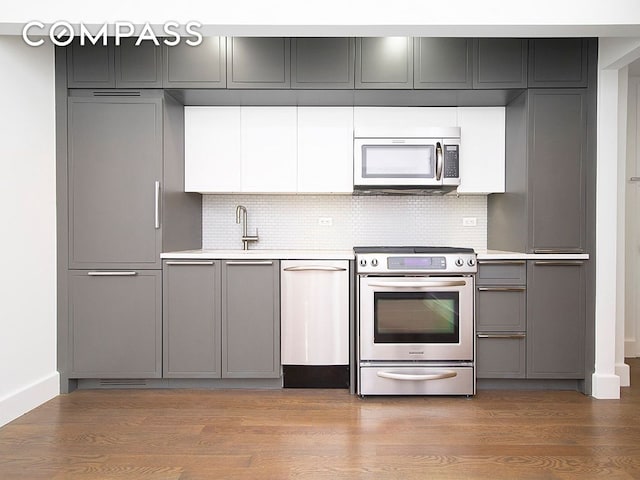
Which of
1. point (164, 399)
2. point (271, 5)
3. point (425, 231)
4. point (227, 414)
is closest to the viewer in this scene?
point (271, 5)

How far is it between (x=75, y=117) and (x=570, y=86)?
10.7ft

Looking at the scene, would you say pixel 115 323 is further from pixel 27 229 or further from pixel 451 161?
pixel 451 161

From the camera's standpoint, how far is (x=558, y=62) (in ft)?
11.0

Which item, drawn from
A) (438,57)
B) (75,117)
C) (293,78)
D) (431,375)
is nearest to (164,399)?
(431,375)

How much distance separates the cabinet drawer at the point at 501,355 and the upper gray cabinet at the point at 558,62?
1700 millimetres

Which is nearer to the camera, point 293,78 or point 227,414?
point 227,414

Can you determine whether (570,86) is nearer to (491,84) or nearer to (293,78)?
(491,84)

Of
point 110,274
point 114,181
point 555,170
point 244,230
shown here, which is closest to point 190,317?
point 110,274

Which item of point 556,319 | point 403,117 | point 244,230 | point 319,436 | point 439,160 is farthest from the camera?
point 244,230

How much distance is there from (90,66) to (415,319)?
2.70 metres

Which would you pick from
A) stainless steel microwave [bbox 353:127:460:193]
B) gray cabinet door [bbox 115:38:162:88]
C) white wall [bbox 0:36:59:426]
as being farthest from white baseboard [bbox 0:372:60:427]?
stainless steel microwave [bbox 353:127:460:193]

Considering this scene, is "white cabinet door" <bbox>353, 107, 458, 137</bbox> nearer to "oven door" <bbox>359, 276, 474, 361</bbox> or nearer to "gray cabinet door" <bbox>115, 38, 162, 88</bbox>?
"oven door" <bbox>359, 276, 474, 361</bbox>

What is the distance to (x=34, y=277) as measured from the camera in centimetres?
310

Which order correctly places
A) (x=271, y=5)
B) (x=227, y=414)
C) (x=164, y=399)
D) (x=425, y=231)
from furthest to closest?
(x=425, y=231) < (x=164, y=399) < (x=227, y=414) < (x=271, y=5)
